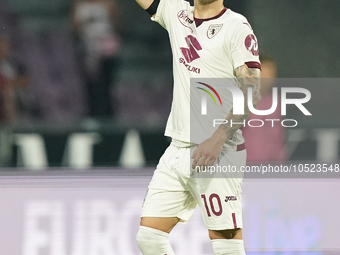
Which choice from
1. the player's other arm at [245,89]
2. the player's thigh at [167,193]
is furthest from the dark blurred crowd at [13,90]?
the player's other arm at [245,89]

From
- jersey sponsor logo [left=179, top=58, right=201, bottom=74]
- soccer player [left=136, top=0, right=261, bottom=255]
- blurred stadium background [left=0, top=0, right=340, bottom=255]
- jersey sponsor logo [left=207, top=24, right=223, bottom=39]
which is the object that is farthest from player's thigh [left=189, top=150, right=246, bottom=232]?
blurred stadium background [left=0, top=0, right=340, bottom=255]

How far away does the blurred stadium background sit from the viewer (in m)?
3.93

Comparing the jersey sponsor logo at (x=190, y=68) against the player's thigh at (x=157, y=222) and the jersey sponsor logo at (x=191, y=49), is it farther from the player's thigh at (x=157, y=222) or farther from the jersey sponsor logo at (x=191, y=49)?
the player's thigh at (x=157, y=222)

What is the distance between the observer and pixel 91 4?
15.5 ft

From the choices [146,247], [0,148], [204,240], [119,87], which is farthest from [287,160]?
[0,148]

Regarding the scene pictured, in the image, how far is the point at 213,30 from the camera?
292 cm

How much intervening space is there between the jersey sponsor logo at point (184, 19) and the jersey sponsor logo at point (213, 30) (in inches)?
4.0

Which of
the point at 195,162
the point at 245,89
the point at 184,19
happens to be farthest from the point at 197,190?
the point at 184,19

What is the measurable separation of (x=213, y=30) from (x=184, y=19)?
200 millimetres

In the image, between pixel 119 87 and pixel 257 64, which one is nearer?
pixel 257 64

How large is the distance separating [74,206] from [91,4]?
1583mm

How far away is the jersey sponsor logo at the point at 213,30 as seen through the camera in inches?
114

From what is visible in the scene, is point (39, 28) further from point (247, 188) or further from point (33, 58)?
point (247, 188)

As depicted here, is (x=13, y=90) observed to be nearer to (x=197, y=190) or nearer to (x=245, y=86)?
(x=197, y=190)
